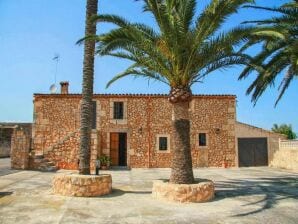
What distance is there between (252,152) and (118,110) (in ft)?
31.5

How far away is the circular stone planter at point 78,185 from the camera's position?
9.66 metres

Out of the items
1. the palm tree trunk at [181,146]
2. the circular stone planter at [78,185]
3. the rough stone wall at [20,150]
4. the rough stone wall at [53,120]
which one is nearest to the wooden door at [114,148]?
the rough stone wall at [53,120]

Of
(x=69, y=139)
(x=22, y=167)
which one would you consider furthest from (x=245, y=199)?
(x=22, y=167)

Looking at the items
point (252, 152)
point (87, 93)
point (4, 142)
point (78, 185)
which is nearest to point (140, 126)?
point (252, 152)

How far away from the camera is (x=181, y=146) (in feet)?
33.3

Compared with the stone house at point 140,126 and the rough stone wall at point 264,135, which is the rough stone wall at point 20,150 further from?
the rough stone wall at point 264,135

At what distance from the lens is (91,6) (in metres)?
11.0

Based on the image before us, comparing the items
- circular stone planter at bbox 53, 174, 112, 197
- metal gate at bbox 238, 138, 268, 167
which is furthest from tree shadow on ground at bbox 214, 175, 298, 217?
metal gate at bbox 238, 138, 268, 167

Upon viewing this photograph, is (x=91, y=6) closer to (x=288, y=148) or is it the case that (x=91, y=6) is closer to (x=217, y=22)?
(x=217, y=22)

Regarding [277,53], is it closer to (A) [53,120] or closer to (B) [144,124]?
(B) [144,124]

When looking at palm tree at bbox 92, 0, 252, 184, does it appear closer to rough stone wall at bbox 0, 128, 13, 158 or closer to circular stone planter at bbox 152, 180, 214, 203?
circular stone planter at bbox 152, 180, 214, 203

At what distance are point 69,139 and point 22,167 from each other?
2812mm

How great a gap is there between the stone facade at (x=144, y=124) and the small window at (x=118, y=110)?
0.68ft

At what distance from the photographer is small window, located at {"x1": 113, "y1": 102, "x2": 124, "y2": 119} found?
21.1 m
